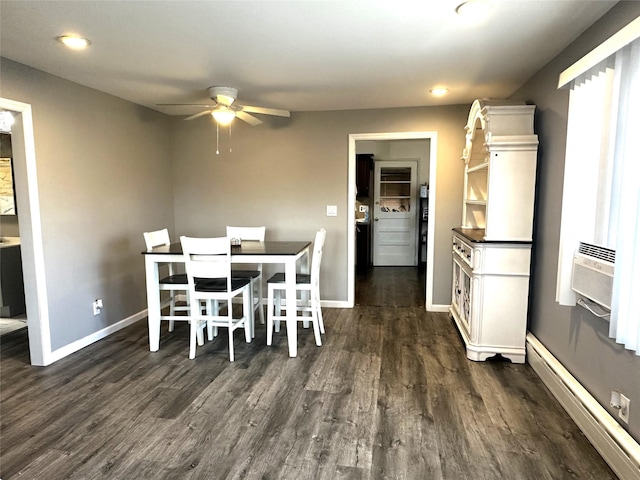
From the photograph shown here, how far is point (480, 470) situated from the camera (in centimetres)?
188

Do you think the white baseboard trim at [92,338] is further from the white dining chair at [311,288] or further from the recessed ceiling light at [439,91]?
the recessed ceiling light at [439,91]

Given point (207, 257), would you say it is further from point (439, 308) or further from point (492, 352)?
point (439, 308)

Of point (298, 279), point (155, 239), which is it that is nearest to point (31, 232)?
point (155, 239)

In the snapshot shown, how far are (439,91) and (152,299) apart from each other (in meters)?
3.27

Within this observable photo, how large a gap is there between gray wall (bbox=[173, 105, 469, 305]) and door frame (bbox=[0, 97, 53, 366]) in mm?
2030

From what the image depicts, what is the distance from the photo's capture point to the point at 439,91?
370 cm

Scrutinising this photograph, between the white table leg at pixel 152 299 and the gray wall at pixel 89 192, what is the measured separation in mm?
677

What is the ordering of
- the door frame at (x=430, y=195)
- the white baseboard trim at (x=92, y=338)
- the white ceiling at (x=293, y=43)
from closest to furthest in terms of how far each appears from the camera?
the white ceiling at (x=293, y=43) → the white baseboard trim at (x=92, y=338) → the door frame at (x=430, y=195)

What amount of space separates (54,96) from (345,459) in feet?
11.4

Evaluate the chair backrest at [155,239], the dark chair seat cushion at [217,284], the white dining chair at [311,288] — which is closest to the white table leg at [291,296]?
the white dining chair at [311,288]

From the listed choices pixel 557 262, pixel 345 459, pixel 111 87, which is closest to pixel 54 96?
pixel 111 87

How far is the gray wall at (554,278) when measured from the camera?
1.94 meters

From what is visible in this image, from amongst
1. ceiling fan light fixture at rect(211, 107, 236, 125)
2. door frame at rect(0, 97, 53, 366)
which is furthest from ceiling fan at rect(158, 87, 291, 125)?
door frame at rect(0, 97, 53, 366)

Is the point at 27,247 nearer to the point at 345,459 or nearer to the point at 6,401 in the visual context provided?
the point at 6,401
